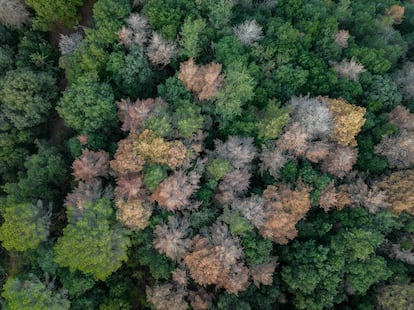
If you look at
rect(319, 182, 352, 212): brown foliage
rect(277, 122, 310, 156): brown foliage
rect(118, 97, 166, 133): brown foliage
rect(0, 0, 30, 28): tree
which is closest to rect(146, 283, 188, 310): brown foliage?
rect(118, 97, 166, 133): brown foliage

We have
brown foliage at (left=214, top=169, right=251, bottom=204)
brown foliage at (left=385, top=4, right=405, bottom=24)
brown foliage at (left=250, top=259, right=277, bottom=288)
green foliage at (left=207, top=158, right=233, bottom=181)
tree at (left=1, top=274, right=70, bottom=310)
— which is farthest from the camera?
brown foliage at (left=385, top=4, right=405, bottom=24)

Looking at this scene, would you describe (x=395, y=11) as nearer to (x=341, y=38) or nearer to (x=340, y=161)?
(x=341, y=38)

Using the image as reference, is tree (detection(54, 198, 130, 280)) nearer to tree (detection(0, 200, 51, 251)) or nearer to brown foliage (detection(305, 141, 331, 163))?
tree (detection(0, 200, 51, 251))

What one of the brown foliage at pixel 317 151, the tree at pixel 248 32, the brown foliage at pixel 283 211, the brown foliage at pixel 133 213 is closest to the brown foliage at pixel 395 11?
the tree at pixel 248 32

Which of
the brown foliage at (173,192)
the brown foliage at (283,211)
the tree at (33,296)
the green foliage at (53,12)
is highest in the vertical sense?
the green foliage at (53,12)

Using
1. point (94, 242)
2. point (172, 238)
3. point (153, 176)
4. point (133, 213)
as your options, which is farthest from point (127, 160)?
point (172, 238)

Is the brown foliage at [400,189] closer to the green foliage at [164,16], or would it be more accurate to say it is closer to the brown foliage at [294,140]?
the brown foliage at [294,140]
